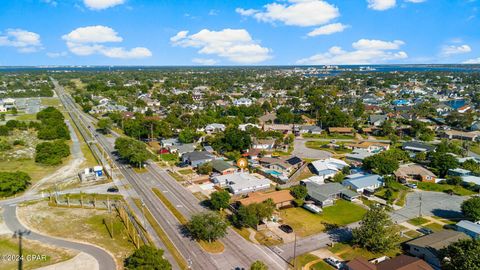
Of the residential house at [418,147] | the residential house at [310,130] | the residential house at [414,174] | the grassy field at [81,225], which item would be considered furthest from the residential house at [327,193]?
the residential house at [310,130]

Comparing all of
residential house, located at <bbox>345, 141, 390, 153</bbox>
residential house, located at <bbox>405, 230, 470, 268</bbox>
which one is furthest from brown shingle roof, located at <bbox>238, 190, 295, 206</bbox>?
residential house, located at <bbox>345, 141, 390, 153</bbox>

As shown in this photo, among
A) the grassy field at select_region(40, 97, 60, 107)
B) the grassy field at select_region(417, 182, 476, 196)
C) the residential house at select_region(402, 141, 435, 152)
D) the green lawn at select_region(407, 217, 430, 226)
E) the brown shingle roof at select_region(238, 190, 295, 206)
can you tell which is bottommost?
the green lawn at select_region(407, 217, 430, 226)

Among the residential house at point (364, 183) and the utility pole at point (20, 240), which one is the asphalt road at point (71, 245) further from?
the residential house at point (364, 183)

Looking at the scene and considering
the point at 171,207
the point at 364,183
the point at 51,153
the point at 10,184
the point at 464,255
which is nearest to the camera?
the point at 464,255

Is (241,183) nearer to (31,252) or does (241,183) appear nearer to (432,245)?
(432,245)

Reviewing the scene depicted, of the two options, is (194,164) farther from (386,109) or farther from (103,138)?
(386,109)

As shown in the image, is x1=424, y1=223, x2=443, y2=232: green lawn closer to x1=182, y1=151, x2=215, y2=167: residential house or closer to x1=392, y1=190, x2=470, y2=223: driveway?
x1=392, y1=190, x2=470, y2=223: driveway

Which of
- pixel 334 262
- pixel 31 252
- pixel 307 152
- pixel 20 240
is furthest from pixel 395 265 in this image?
pixel 307 152
